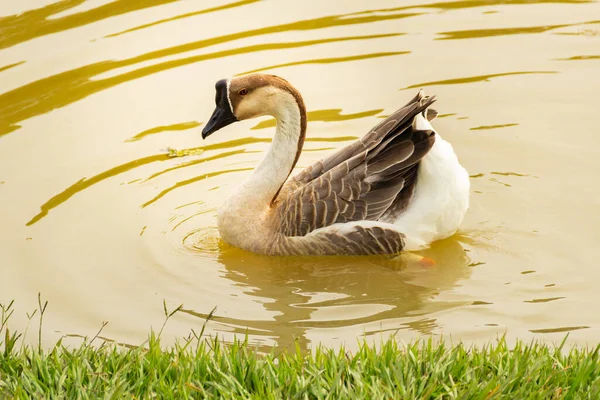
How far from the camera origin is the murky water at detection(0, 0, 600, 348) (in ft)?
22.6

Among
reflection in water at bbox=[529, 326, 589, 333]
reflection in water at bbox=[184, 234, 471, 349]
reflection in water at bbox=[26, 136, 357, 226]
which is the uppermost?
reflection in water at bbox=[26, 136, 357, 226]

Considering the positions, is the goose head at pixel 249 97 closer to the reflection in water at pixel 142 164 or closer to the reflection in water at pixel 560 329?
the reflection in water at pixel 142 164

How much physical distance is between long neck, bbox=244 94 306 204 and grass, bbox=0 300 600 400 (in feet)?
9.49

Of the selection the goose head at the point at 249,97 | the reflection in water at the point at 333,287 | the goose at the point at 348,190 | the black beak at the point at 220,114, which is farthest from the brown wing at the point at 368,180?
the black beak at the point at 220,114

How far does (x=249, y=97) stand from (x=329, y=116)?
242 centimetres

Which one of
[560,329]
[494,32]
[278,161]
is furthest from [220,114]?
[494,32]

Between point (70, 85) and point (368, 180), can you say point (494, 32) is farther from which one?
point (70, 85)

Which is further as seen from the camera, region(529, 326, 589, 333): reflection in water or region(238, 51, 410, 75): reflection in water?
region(238, 51, 410, 75): reflection in water

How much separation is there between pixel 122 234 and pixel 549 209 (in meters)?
3.80

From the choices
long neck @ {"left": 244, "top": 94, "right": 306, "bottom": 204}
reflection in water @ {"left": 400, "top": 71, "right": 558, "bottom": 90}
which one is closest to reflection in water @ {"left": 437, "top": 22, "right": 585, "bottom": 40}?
reflection in water @ {"left": 400, "top": 71, "right": 558, "bottom": 90}

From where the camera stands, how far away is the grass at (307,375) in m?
4.73

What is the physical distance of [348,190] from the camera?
7668mm

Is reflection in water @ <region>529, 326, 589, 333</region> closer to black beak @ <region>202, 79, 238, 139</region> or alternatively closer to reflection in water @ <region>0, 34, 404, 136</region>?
black beak @ <region>202, 79, 238, 139</region>

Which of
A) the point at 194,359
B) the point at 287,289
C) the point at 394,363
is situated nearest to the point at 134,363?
the point at 194,359
